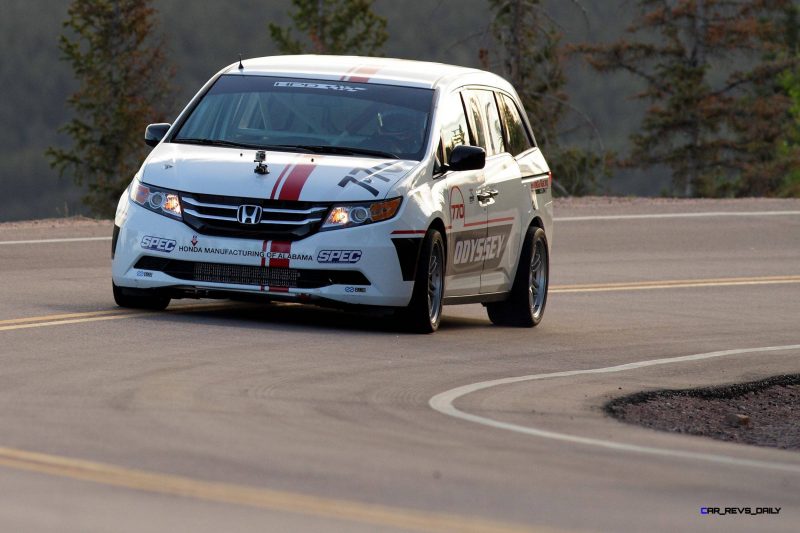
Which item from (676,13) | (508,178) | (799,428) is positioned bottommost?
(799,428)

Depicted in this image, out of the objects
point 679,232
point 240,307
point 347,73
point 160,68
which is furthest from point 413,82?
point 160,68

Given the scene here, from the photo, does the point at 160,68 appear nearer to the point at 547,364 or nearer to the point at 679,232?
the point at 679,232

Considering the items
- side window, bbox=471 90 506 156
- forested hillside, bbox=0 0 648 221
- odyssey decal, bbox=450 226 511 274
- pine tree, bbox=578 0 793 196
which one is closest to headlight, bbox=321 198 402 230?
odyssey decal, bbox=450 226 511 274

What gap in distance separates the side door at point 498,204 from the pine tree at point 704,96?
2323 inches

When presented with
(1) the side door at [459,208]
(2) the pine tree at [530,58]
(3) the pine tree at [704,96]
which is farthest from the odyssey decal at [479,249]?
(3) the pine tree at [704,96]

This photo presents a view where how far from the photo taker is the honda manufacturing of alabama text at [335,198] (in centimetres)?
1227

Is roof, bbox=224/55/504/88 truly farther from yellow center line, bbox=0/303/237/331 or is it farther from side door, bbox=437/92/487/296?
yellow center line, bbox=0/303/237/331

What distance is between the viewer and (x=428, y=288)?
12.7m

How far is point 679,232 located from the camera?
82.4ft

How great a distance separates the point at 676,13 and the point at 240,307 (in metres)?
63.6

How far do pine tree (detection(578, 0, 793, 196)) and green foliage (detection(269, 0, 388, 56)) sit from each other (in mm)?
8628

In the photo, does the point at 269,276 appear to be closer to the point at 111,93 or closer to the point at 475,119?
the point at 475,119

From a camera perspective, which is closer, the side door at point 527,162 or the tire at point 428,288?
the tire at point 428,288

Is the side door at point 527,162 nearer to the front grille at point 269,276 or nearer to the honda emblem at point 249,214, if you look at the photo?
the front grille at point 269,276
